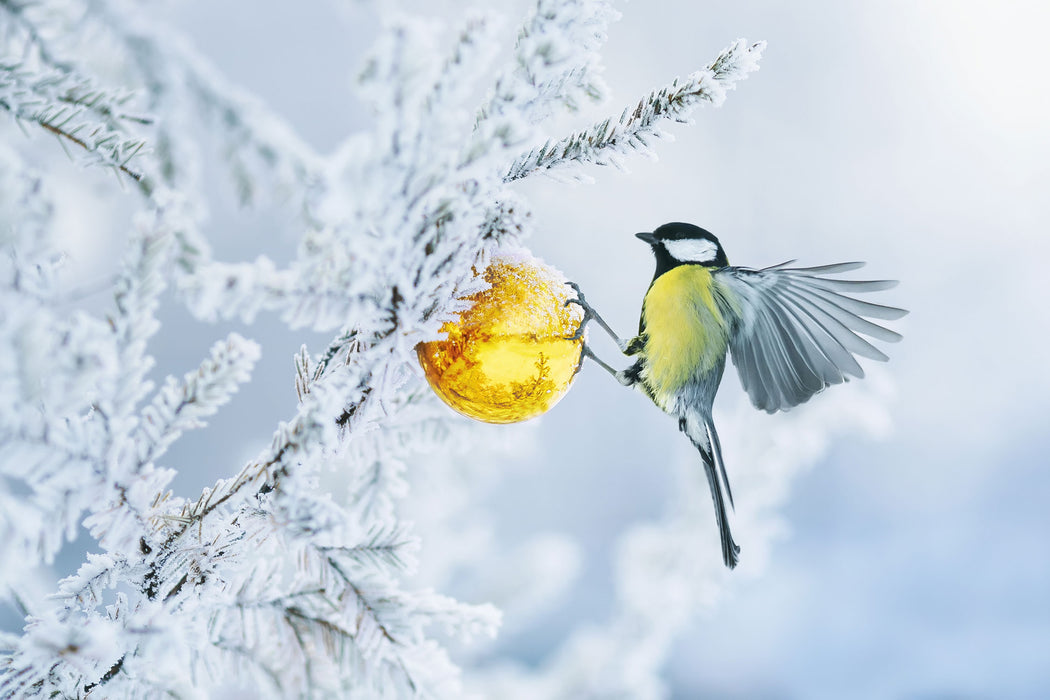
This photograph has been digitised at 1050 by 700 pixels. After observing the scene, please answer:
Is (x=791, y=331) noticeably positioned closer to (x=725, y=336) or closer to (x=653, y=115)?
(x=725, y=336)

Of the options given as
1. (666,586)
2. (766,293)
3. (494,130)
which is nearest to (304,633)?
(494,130)

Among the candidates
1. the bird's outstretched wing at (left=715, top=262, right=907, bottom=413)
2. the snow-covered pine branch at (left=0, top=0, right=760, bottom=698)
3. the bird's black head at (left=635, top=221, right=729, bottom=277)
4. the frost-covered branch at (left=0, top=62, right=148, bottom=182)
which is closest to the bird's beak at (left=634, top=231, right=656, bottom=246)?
the bird's black head at (left=635, top=221, right=729, bottom=277)

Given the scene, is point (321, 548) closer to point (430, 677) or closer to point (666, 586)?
point (430, 677)

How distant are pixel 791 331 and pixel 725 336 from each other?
0.23ft

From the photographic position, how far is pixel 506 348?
1.66 ft

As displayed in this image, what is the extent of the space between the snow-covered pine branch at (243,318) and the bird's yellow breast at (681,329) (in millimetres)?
253

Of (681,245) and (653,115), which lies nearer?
(653,115)

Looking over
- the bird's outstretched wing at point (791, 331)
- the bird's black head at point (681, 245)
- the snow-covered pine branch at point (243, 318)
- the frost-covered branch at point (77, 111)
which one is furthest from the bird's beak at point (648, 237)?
the frost-covered branch at point (77, 111)

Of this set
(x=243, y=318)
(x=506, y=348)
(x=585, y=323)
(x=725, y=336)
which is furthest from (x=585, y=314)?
(x=243, y=318)

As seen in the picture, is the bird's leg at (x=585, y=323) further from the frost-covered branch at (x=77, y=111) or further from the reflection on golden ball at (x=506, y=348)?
the frost-covered branch at (x=77, y=111)

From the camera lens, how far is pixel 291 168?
0.35 m

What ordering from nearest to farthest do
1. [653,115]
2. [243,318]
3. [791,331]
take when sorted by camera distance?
[243,318]
[653,115]
[791,331]

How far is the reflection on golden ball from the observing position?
0.50m

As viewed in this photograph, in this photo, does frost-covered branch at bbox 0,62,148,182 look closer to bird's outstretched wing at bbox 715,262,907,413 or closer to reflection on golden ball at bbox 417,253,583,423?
reflection on golden ball at bbox 417,253,583,423
